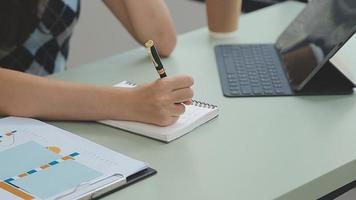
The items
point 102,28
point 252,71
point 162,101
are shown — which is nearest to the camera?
point 162,101

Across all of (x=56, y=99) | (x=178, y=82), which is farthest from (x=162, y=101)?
(x=56, y=99)

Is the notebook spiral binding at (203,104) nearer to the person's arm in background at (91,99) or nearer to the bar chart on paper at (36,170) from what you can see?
the person's arm in background at (91,99)

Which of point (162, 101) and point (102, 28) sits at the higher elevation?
point (162, 101)

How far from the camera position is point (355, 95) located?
1218mm

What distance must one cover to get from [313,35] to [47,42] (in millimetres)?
696

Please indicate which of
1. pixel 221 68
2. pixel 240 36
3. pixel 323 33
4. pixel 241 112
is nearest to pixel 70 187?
pixel 241 112

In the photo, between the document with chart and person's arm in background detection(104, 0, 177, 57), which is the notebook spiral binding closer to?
the document with chart

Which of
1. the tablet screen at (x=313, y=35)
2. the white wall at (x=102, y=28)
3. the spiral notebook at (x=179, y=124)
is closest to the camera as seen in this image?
the spiral notebook at (x=179, y=124)

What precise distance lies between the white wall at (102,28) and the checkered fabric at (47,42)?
1050mm

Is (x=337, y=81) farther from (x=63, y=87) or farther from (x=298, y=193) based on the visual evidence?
(x=63, y=87)

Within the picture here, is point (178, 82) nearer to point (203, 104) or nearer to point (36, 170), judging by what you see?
point (203, 104)

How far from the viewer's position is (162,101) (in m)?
1.09

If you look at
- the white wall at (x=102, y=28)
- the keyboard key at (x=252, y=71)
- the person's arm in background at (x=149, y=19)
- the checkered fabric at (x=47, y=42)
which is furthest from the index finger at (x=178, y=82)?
the white wall at (x=102, y=28)

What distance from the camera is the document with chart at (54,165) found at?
0.89m
